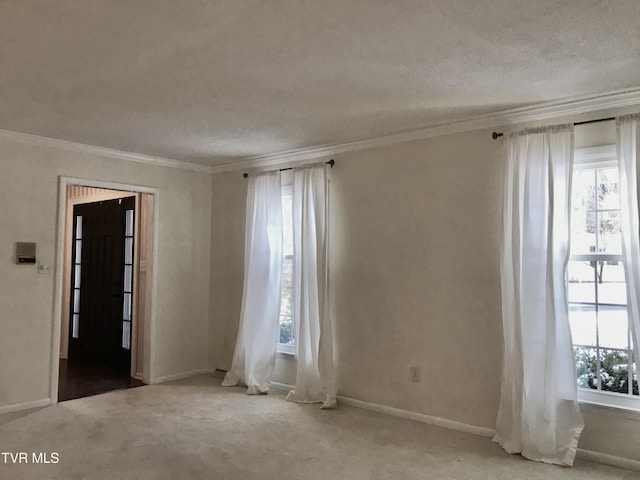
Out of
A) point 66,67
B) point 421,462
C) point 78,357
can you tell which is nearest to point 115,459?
point 421,462

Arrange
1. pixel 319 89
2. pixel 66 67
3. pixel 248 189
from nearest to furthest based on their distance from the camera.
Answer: pixel 66 67 → pixel 319 89 → pixel 248 189

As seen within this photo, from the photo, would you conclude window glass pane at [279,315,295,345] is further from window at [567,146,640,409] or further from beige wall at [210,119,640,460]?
window at [567,146,640,409]

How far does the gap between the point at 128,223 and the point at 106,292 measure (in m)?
1.02

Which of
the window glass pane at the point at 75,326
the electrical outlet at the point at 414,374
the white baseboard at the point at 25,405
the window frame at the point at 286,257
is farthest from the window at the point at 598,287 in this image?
the window glass pane at the point at 75,326

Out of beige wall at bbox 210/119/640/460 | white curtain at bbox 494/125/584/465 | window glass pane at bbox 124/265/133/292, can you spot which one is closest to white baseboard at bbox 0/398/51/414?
window glass pane at bbox 124/265/133/292

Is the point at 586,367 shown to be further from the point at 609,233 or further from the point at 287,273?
the point at 287,273

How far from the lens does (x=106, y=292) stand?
6.50 meters

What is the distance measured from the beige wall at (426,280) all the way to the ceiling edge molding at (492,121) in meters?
0.07

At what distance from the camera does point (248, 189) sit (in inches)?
217

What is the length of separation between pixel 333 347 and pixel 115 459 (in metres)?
2.13

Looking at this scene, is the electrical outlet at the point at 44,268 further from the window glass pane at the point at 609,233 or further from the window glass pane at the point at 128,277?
the window glass pane at the point at 609,233

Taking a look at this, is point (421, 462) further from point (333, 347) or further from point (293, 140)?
point (293, 140)

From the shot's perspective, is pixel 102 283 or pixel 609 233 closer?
pixel 609 233

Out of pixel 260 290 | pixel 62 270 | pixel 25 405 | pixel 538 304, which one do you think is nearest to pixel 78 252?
pixel 62 270
